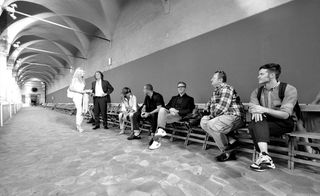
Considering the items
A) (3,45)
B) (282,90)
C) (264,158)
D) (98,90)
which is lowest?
(264,158)

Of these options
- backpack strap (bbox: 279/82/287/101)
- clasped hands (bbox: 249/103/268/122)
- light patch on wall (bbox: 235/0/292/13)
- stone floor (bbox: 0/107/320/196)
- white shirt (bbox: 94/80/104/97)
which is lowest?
stone floor (bbox: 0/107/320/196)

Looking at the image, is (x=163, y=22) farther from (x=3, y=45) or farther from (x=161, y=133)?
(x=3, y=45)

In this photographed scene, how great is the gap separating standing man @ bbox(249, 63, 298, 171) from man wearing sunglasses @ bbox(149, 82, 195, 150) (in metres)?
1.12

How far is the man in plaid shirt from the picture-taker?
1759 millimetres

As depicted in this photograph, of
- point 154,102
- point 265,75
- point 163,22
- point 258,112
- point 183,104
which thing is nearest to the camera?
point 258,112

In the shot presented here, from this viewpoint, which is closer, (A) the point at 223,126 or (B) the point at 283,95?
(B) the point at 283,95

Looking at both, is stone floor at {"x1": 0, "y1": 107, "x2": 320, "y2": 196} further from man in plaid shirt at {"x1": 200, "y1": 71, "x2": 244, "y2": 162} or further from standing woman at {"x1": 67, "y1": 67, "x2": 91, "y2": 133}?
standing woman at {"x1": 67, "y1": 67, "x2": 91, "y2": 133}

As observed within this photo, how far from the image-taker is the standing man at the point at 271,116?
145 cm

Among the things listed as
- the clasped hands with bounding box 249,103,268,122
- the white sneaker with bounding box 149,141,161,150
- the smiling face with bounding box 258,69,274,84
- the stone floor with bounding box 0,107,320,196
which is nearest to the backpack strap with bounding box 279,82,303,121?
the smiling face with bounding box 258,69,274,84

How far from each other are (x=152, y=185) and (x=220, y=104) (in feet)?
4.06

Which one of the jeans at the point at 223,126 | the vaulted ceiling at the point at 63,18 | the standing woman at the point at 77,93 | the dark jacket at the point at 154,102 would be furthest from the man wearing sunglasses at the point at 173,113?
the vaulted ceiling at the point at 63,18

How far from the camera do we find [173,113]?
2424mm

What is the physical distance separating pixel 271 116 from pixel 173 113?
128cm

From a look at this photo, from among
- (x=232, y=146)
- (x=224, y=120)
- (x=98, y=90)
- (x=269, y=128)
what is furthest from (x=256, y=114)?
(x=98, y=90)
